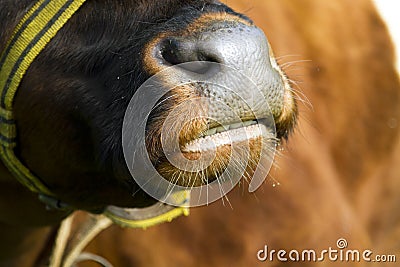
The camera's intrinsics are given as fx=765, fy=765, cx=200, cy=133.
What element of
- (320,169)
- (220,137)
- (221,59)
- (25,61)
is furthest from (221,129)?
(320,169)

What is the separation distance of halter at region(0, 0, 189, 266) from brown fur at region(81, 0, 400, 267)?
56 cm

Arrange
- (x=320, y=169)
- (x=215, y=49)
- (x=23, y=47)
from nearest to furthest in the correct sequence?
(x=215, y=49), (x=23, y=47), (x=320, y=169)

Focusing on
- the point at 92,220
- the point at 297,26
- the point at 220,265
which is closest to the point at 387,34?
the point at 297,26

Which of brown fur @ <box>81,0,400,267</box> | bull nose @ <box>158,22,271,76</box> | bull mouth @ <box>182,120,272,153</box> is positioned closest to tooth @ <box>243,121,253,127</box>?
bull mouth @ <box>182,120,272,153</box>

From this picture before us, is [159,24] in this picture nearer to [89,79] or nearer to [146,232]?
[89,79]

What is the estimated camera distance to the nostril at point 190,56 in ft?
4.82

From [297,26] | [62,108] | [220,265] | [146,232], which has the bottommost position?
[220,265]

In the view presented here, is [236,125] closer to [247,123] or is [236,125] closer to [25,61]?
[247,123]

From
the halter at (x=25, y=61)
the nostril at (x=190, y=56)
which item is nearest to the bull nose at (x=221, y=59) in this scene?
the nostril at (x=190, y=56)

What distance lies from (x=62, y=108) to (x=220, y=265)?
39.7 inches

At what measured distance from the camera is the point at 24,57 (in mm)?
1719

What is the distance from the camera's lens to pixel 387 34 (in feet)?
10.8

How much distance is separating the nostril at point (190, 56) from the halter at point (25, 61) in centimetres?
28

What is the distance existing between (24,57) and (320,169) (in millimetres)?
1431
